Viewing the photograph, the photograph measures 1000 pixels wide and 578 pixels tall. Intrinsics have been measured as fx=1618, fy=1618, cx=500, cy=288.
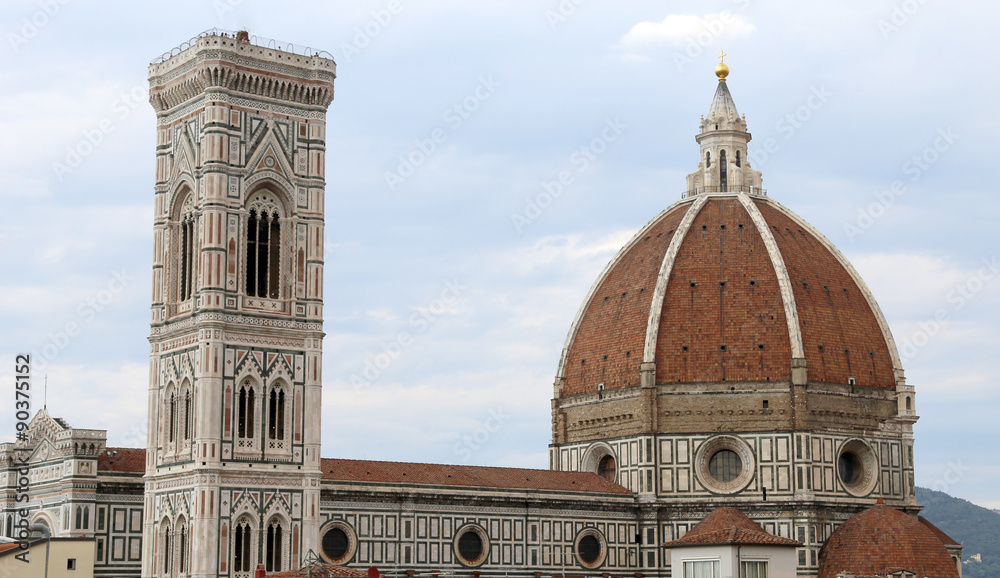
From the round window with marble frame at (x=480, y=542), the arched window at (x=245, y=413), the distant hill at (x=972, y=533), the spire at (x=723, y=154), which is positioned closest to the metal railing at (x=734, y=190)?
the spire at (x=723, y=154)

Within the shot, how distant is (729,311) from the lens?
80.8 m

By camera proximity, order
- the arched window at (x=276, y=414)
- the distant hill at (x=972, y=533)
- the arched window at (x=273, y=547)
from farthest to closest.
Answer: the distant hill at (x=972, y=533), the arched window at (x=276, y=414), the arched window at (x=273, y=547)

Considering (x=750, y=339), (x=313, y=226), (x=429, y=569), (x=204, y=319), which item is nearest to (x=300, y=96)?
(x=313, y=226)

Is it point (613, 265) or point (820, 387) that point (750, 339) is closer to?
point (820, 387)

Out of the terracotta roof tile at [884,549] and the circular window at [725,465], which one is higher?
the circular window at [725,465]

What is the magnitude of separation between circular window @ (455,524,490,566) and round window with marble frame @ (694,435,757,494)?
1260 centimetres

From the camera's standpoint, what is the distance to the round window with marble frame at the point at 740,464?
78.2 meters

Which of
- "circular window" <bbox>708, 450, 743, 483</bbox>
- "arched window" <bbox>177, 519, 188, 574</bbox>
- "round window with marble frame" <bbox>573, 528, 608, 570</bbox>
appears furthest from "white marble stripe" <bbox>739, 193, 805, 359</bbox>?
"arched window" <bbox>177, 519, 188, 574</bbox>

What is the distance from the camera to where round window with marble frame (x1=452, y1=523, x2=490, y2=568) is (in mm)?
70625

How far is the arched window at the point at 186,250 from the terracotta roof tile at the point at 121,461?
753 centimetres

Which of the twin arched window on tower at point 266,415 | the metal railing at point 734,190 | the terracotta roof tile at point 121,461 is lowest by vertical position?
the terracotta roof tile at point 121,461

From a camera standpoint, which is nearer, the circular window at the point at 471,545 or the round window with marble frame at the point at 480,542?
the round window with marble frame at the point at 480,542

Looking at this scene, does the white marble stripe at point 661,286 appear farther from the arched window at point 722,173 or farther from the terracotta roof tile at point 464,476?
the terracotta roof tile at point 464,476

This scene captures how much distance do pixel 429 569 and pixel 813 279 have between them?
26.5 metres
